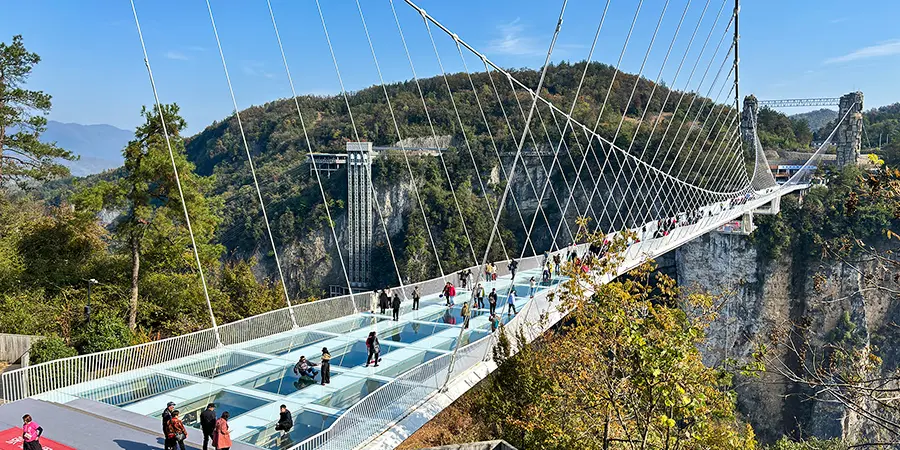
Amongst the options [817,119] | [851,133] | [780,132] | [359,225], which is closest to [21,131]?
[359,225]

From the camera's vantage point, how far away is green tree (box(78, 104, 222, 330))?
1591 centimetres

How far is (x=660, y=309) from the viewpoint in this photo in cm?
846

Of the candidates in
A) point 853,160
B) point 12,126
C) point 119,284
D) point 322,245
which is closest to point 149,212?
point 119,284

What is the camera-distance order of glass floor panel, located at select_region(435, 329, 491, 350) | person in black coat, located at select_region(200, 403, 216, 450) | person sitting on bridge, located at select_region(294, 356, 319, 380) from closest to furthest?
person in black coat, located at select_region(200, 403, 216, 450) → person sitting on bridge, located at select_region(294, 356, 319, 380) → glass floor panel, located at select_region(435, 329, 491, 350)

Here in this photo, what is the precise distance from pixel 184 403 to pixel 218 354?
2.43 metres

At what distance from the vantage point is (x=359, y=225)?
5844cm

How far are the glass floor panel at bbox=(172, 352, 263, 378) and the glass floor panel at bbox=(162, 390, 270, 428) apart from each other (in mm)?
1106

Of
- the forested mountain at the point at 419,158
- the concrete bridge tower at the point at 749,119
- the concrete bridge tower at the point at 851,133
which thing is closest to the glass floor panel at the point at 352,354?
the forested mountain at the point at 419,158

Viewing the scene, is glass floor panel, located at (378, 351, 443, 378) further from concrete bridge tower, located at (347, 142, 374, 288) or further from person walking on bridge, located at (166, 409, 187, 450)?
concrete bridge tower, located at (347, 142, 374, 288)

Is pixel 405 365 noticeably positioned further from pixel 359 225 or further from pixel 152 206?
pixel 359 225

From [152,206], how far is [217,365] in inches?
299

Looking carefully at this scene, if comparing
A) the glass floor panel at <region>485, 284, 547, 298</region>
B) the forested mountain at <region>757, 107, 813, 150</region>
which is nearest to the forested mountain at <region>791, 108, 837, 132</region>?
the forested mountain at <region>757, 107, 813, 150</region>

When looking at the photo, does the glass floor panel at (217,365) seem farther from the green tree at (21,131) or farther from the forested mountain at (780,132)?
the forested mountain at (780,132)

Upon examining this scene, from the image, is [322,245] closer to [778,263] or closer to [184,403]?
[778,263]
